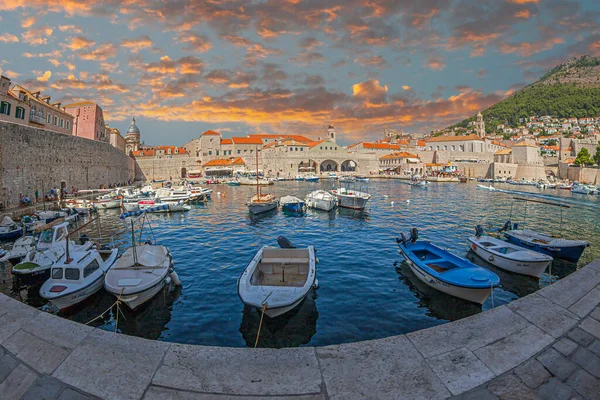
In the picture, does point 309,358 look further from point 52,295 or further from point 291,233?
point 291,233

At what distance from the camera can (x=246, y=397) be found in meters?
2.67

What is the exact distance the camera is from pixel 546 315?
367 cm

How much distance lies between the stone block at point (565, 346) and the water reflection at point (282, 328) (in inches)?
193

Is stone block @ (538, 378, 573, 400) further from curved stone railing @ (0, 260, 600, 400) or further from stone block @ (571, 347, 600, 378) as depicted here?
stone block @ (571, 347, 600, 378)

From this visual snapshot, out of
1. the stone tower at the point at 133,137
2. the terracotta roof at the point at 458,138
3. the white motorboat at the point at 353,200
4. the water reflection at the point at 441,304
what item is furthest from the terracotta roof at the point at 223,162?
the water reflection at the point at 441,304

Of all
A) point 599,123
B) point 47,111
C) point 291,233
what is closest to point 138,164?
point 47,111

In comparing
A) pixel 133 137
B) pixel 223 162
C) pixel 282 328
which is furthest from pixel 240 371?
pixel 133 137

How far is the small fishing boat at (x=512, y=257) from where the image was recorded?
10688mm

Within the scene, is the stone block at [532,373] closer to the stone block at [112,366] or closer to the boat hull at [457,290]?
the stone block at [112,366]

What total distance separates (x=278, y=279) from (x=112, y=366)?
21.7ft

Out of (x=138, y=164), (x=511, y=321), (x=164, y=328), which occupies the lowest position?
(x=164, y=328)

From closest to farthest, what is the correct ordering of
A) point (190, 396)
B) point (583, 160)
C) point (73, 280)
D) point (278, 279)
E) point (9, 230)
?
point (190, 396) < point (73, 280) < point (278, 279) < point (9, 230) < point (583, 160)

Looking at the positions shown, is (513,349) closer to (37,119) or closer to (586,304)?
(586,304)

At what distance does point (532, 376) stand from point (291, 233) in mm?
16196
